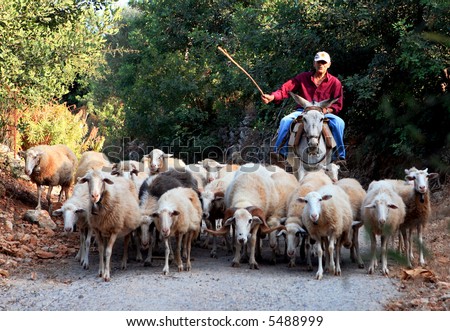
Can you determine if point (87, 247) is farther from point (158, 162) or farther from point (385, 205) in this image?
point (158, 162)

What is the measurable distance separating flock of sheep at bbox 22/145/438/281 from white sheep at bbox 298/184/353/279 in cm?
1

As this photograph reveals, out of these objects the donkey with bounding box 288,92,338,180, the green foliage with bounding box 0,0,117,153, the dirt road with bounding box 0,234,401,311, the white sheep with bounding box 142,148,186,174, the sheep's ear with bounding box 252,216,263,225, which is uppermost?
the green foliage with bounding box 0,0,117,153

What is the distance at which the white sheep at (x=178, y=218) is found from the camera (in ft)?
30.4

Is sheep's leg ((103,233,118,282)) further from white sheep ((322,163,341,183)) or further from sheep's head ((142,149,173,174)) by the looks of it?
sheep's head ((142,149,173,174))

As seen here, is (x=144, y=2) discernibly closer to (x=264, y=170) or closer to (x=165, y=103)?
(x=165, y=103)

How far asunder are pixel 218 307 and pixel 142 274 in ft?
7.59

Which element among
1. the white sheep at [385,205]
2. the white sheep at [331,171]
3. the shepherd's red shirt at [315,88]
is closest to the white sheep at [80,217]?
the shepherd's red shirt at [315,88]

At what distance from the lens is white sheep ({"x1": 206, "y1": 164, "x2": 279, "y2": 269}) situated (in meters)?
9.60

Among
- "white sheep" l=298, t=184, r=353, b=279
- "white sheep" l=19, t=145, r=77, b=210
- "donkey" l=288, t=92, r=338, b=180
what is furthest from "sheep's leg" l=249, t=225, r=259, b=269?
"white sheep" l=19, t=145, r=77, b=210

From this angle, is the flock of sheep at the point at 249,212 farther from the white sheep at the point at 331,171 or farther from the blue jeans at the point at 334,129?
the blue jeans at the point at 334,129

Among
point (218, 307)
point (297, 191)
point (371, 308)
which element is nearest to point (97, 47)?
point (297, 191)

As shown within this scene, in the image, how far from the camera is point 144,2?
27172 millimetres

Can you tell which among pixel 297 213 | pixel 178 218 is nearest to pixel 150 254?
pixel 178 218

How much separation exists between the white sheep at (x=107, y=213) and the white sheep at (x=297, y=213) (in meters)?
2.27
